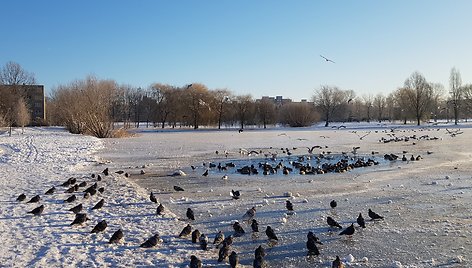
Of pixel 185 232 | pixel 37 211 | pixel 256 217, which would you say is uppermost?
pixel 37 211

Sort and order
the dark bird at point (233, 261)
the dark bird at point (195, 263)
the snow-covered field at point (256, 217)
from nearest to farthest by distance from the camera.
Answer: the dark bird at point (195, 263) < the dark bird at point (233, 261) < the snow-covered field at point (256, 217)

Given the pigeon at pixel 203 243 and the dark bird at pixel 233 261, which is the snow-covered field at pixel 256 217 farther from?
the dark bird at pixel 233 261

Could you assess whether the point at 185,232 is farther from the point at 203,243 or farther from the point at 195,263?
the point at 195,263

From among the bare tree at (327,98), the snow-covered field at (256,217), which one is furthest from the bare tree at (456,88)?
the snow-covered field at (256,217)

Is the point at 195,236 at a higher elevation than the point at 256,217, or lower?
higher

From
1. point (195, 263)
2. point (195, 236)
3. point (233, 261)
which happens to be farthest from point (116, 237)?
point (233, 261)

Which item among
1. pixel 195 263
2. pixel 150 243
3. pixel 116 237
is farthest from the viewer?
pixel 116 237


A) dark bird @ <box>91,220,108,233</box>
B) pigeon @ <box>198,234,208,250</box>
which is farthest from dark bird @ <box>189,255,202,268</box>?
dark bird @ <box>91,220,108,233</box>

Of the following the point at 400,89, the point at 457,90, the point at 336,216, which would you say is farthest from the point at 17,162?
the point at 457,90

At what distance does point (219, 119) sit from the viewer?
82625 mm

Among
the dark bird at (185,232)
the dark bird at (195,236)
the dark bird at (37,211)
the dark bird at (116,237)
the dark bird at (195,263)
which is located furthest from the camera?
the dark bird at (37,211)

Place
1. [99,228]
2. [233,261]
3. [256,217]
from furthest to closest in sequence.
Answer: [256,217] < [99,228] < [233,261]

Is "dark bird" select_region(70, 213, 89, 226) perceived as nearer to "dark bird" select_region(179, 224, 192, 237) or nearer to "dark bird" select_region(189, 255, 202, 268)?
"dark bird" select_region(179, 224, 192, 237)

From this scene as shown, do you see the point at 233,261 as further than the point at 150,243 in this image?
No
